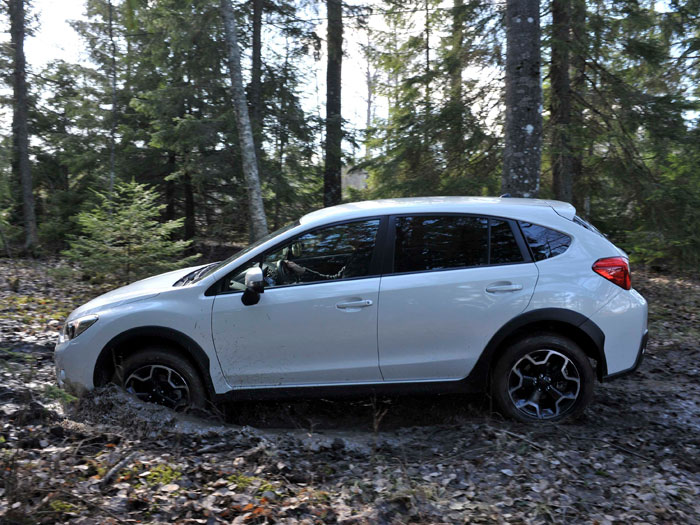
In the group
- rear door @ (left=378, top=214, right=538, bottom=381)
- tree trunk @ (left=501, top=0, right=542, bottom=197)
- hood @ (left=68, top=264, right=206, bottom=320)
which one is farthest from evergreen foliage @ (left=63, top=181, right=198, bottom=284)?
rear door @ (left=378, top=214, right=538, bottom=381)

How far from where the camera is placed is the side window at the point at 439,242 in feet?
14.5

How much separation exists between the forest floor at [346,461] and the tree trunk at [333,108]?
33.3 feet

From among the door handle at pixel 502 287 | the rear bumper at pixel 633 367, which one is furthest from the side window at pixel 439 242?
the rear bumper at pixel 633 367

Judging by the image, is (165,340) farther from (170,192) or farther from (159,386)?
(170,192)

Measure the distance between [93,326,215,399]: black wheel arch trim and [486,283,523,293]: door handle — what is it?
2352 millimetres

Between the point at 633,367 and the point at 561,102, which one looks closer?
the point at 633,367

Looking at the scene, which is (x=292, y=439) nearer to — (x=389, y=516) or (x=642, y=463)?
(x=389, y=516)

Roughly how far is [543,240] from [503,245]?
1.11 feet

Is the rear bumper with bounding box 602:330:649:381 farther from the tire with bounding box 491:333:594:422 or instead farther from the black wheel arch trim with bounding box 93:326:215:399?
the black wheel arch trim with bounding box 93:326:215:399

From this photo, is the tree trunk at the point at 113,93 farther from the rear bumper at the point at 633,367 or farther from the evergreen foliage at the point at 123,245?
the rear bumper at the point at 633,367

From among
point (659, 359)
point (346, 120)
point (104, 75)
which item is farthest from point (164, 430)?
point (104, 75)

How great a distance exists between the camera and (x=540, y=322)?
4379mm

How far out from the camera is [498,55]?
1169 centimetres

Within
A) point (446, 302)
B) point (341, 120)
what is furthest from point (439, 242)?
point (341, 120)
